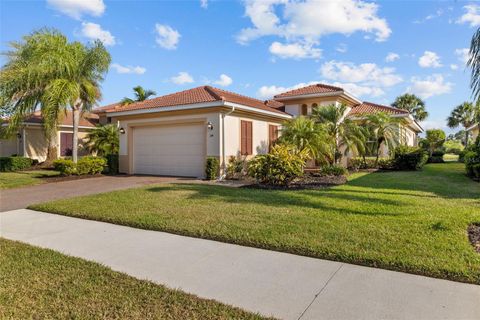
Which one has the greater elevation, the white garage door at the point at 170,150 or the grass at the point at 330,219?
the white garage door at the point at 170,150

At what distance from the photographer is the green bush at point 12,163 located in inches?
773

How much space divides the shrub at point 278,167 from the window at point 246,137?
3.63 metres

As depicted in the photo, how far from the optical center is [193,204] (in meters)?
8.16

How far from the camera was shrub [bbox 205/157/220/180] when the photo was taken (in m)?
13.9

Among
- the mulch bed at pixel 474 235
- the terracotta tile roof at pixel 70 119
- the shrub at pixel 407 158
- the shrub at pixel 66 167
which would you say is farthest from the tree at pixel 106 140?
the mulch bed at pixel 474 235

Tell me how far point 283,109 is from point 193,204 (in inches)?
567

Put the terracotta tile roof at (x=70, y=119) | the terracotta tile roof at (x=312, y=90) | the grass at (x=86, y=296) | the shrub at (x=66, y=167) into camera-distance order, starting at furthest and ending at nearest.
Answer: the terracotta tile roof at (x=70, y=119), the terracotta tile roof at (x=312, y=90), the shrub at (x=66, y=167), the grass at (x=86, y=296)

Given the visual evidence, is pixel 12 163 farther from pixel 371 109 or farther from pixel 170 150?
pixel 371 109

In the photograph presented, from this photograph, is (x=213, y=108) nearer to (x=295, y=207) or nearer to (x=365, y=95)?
(x=295, y=207)

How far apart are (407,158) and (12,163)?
2434cm

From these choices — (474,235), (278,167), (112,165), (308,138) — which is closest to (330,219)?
(474,235)

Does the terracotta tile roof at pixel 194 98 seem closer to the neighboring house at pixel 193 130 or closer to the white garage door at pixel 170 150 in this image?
the neighboring house at pixel 193 130

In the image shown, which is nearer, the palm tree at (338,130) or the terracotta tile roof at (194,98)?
the terracotta tile roof at (194,98)

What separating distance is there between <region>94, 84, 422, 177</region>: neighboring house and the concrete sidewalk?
9.06 metres
